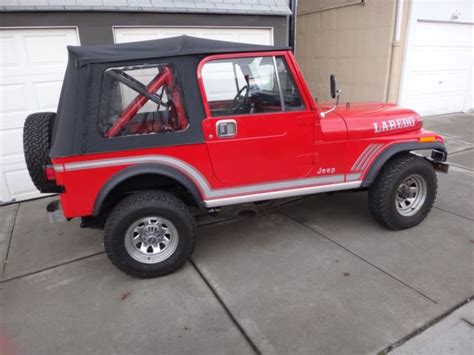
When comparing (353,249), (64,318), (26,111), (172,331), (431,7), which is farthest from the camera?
(431,7)

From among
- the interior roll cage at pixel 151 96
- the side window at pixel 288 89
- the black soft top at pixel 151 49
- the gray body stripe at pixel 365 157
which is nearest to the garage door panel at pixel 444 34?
the gray body stripe at pixel 365 157

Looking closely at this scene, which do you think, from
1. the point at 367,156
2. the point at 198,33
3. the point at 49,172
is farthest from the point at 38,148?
the point at 198,33

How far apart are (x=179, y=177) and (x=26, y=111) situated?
3.28 metres

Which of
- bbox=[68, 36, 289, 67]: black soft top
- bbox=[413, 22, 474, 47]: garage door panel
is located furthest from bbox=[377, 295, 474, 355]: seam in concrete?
bbox=[413, 22, 474, 47]: garage door panel

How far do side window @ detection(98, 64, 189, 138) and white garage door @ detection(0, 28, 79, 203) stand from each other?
275 centimetres

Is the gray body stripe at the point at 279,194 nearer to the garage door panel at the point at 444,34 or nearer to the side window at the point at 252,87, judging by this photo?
the side window at the point at 252,87

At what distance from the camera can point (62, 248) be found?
3.72m

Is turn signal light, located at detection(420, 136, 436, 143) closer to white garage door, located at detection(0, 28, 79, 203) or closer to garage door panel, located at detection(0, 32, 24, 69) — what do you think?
white garage door, located at detection(0, 28, 79, 203)

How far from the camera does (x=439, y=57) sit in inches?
354

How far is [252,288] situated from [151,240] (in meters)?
0.98

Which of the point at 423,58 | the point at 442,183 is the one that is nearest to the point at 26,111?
the point at 442,183

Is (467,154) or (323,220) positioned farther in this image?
(467,154)

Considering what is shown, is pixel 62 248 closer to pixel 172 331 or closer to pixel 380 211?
pixel 172 331

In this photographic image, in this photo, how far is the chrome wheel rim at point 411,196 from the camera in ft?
12.1
